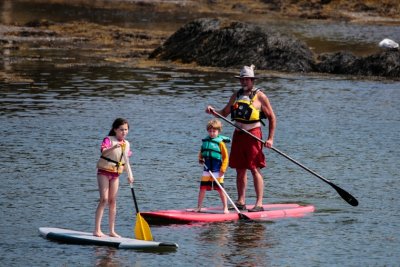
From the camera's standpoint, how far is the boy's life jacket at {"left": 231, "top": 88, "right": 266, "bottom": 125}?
1548cm

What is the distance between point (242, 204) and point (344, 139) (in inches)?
290

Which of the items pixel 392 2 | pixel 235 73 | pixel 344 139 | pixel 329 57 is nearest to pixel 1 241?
pixel 344 139

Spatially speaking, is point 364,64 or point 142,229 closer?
point 142,229

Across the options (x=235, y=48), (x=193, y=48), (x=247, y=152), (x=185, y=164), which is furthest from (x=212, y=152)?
(x=193, y=48)

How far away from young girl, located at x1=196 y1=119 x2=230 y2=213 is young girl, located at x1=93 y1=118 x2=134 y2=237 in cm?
193

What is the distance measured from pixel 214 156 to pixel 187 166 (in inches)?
164

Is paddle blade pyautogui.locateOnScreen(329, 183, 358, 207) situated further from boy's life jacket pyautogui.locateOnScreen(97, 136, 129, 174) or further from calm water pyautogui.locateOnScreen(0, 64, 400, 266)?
boy's life jacket pyautogui.locateOnScreen(97, 136, 129, 174)

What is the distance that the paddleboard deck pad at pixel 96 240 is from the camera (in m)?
13.2

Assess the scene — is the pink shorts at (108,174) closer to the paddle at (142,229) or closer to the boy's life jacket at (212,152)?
the paddle at (142,229)

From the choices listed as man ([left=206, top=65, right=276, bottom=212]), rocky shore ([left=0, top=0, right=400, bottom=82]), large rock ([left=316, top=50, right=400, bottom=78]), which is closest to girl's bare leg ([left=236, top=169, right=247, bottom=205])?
man ([left=206, top=65, right=276, bottom=212])

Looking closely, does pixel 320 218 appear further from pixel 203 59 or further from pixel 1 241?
pixel 203 59

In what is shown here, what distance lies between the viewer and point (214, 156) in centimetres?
1509

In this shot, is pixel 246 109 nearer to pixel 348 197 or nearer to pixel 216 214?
pixel 216 214

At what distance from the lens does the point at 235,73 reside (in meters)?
34.5
